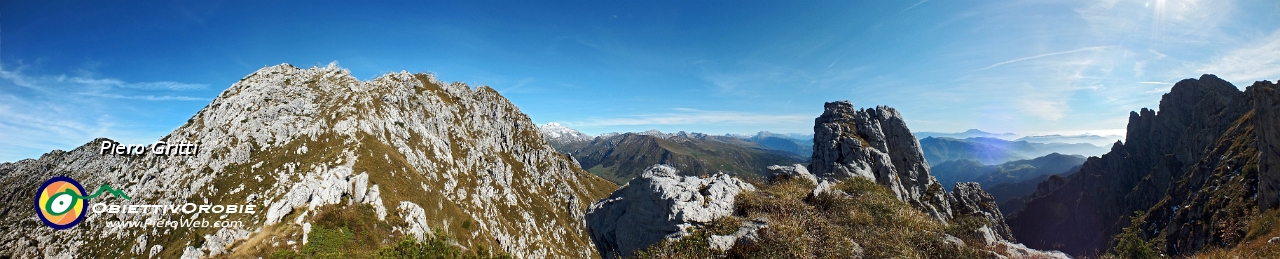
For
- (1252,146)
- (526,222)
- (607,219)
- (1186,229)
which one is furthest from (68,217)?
(1252,146)

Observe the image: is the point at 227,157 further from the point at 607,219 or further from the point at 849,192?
the point at 849,192

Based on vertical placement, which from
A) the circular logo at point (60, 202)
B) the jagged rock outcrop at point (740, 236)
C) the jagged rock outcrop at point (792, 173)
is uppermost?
the jagged rock outcrop at point (792, 173)

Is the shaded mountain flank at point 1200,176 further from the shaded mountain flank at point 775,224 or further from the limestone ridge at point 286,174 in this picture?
the limestone ridge at point 286,174

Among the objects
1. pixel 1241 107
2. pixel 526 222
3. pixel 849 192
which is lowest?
pixel 526 222

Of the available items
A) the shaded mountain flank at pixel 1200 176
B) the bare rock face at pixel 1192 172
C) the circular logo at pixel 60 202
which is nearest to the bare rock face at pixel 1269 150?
the shaded mountain flank at pixel 1200 176

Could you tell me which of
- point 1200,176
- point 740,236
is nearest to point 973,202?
point 740,236

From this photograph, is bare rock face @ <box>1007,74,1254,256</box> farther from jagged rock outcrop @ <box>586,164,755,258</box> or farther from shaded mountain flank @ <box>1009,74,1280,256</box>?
jagged rock outcrop @ <box>586,164,755,258</box>

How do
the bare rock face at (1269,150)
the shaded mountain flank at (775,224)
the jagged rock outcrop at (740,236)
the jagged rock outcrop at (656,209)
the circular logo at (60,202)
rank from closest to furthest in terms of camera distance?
the shaded mountain flank at (775,224), the jagged rock outcrop at (740,236), the jagged rock outcrop at (656,209), the circular logo at (60,202), the bare rock face at (1269,150)
